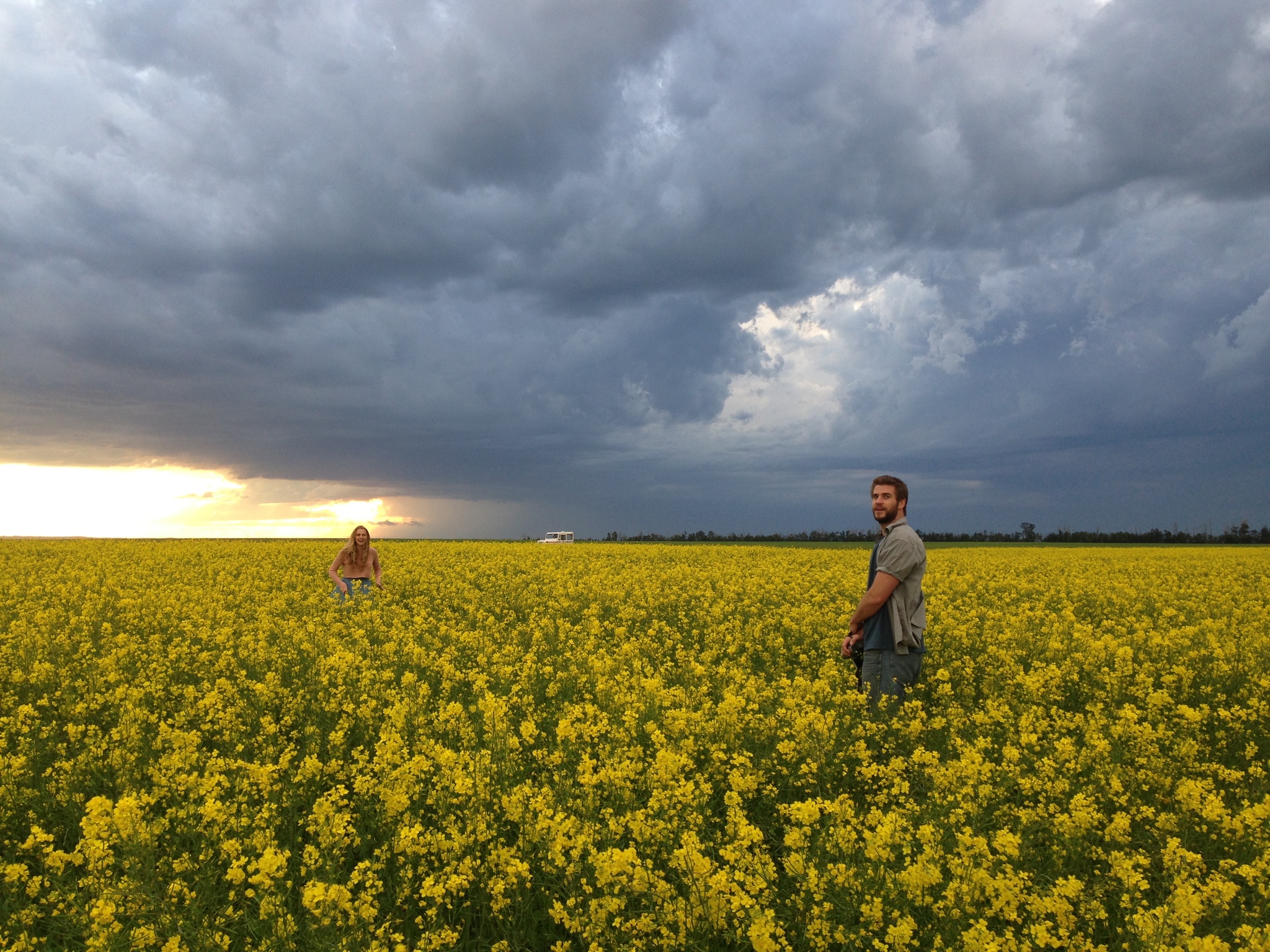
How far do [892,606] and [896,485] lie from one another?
1247 mm

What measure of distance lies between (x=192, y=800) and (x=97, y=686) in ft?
13.4

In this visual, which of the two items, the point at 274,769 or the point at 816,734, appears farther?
the point at 816,734

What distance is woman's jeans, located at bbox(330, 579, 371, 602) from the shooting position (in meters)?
12.7

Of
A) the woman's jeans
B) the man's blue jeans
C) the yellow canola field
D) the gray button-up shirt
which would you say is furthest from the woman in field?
the gray button-up shirt

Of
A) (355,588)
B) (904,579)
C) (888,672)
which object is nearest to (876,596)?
(904,579)

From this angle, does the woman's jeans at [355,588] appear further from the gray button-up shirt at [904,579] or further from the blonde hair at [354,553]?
the gray button-up shirt at [904,579]

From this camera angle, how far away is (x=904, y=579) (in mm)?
6938

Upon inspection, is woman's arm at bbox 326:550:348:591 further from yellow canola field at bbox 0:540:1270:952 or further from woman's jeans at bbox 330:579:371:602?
yellow canola field at bbox 0:540:1270:952

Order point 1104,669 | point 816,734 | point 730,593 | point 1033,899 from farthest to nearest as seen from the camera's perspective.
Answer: point 730,593, point 1104,669, point 816,734, point 1033,899

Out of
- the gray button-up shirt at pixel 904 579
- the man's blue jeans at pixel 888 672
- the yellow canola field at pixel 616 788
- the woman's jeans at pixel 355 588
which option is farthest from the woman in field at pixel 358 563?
the gray button-up shirt at pixel 904 579

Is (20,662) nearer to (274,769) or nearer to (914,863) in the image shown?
(274,769)

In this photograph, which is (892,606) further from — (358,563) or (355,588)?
(358,563)

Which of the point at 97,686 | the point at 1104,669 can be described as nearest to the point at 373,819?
the point at 97,686

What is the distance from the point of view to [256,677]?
28.5 feet
